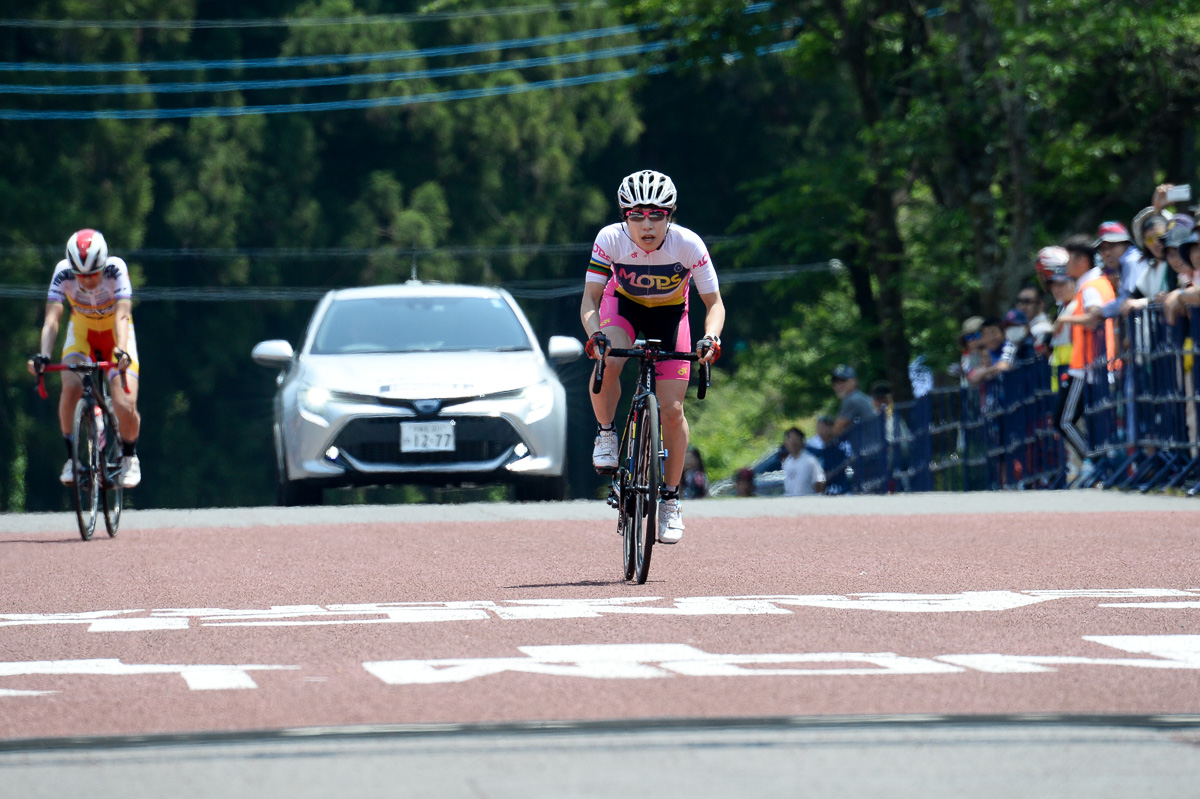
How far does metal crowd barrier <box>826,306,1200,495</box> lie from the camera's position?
14711 millimetres

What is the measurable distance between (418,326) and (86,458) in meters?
3.82

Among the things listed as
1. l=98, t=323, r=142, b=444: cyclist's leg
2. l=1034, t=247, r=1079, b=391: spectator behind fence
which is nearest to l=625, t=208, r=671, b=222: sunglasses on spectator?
l=98, t=323, r=142, b=444: cyclist's leg

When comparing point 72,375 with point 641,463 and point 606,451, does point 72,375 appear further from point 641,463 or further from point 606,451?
point 641,463

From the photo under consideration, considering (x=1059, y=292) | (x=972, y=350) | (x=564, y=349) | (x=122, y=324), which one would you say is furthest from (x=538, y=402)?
(x=972, y=350)

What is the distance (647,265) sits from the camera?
31.2 feet

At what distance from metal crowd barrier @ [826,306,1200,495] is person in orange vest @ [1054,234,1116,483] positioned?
7 cm

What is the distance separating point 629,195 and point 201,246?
1448 inches

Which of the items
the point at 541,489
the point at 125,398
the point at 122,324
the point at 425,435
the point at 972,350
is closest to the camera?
the point at 122,324

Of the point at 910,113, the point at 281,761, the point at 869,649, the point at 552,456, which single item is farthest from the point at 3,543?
the point at 910,113

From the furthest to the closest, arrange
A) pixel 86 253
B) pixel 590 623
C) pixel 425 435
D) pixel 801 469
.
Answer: pixel 801 469
pixel 425 435
pixel 86 253
pixel 590 623

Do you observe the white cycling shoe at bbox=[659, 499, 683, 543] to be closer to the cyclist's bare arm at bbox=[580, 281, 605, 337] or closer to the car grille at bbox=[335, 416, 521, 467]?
the cyclist's bare arm at bbox=[580, 281, 605, 337]

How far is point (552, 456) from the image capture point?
14953mm

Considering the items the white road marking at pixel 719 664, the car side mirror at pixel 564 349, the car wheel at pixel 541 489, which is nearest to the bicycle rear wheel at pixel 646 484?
the white road marking at pixel 719 664

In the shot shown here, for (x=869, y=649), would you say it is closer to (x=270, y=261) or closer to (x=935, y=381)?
(x=935, y=381)
